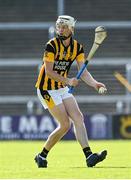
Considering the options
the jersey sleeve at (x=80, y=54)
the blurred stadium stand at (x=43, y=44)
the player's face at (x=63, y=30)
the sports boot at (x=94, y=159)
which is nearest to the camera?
the sports boot at (x=94, y=159)

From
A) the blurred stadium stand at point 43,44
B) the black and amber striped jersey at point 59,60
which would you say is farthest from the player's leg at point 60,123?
the blurred stadium stand at point 43,44

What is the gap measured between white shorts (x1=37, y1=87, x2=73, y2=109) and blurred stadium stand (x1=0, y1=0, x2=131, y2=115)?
1160 cm

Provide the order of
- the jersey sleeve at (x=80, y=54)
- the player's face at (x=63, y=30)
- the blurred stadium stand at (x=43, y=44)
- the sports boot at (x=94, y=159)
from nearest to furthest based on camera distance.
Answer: the sports boot at (x=94, y=159), the player's face at (x=63, y=30), the jersey sleeve at (x=80, y=54), the blurred stadium stand at (x=43, y=44)

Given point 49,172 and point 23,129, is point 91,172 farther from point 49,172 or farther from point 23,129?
point 23,129

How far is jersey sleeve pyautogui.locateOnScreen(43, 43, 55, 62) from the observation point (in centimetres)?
950

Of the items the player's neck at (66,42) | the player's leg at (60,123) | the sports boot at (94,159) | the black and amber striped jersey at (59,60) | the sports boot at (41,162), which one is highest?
the player's neck at (66,42)

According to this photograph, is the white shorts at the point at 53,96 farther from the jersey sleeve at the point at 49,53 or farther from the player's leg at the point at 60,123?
the jersey sleeve at the point at 49,53

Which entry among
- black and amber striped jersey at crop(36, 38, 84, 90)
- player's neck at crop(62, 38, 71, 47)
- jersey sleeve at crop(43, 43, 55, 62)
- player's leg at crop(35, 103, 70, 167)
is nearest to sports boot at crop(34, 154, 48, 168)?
player's leg at crop(35, 103, 70, 167)

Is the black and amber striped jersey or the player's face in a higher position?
the player's face

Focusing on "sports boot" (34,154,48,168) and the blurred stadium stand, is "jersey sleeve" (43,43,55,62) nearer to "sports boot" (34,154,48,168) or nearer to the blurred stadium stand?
"sports boot" (34,154,48,168)

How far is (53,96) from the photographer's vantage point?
31.9 feet

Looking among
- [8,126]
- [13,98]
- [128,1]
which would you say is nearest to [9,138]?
[8,126]

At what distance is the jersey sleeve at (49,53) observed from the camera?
374 inches

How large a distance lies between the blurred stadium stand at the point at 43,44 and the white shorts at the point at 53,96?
11.6 m
